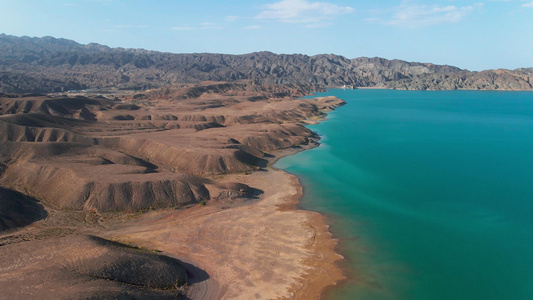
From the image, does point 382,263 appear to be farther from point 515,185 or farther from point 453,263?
point 515,185

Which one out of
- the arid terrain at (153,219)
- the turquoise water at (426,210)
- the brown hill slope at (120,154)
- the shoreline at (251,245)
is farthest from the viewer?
the brown hill slope at (120,154)

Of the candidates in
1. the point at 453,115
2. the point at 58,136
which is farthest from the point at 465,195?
the point at 453,115

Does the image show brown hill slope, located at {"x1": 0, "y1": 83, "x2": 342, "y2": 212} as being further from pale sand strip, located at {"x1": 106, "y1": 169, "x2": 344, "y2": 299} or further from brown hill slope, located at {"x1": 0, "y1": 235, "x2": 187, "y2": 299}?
brown hill slope, located at {"x1": 0, "y1": 235, "x2": 187, "y2": 299}

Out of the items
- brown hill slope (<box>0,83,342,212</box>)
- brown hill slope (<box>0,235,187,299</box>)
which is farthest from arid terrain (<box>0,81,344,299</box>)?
brown hill slope (<box>0,83,342,212</box>)

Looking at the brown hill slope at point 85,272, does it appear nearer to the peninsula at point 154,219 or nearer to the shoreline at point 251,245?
the peninsula at point 154,219

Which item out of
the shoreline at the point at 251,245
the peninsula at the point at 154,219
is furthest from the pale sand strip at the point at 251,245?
the peninsula at the point at 154,219

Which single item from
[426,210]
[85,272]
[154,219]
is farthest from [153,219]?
[426,210]
